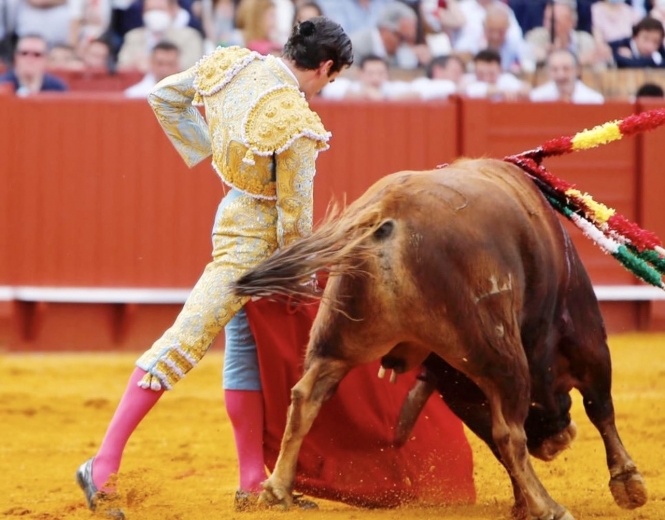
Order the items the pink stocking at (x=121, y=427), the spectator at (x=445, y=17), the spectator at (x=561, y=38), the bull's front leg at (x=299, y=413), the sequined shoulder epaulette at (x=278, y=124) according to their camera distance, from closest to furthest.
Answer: the bull's front leg at (x=299, y=413) < the sequined shoulder epaulette at (x=278, y=124) < the pink stocking at (x=121, y=427) < the spectator at (x=561, y=38) < the spectator at (x=445, y=17)

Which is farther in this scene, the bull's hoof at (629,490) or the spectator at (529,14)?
the spectator at (529,14)

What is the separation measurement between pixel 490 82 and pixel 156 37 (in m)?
2.25

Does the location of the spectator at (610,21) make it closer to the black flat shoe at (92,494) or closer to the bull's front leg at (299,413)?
the bull's front leg at (299,413)

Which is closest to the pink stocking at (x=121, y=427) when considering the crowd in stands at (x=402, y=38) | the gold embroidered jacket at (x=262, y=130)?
the gold embroidered jacket at (x=262, y=130)

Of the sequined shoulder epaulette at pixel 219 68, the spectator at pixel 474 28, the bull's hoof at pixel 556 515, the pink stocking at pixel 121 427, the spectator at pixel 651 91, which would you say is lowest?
the bull's hoof at pixel 556 515

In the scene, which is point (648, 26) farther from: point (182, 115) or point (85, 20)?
point (182, 115)

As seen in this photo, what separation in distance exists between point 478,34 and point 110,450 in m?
5.76

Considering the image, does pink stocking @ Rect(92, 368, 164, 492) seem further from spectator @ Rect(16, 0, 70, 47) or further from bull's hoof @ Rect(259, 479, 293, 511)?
spectator @ Rect(16, 0, 70, 47)

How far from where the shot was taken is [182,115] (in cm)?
366

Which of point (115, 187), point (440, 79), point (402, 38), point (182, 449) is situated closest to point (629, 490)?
point (182, 449)

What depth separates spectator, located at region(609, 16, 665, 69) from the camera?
827cm

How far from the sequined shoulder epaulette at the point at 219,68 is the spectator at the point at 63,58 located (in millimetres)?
5070

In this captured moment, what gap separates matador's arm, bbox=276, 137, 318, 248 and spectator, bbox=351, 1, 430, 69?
5148 mm

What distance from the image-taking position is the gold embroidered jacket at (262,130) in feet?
10.8
